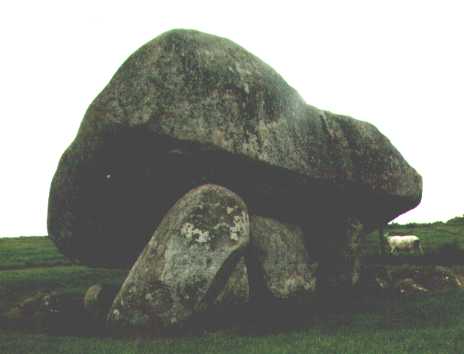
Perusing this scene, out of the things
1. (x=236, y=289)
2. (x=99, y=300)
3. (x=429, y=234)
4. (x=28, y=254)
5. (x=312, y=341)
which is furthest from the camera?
(x=28, y=254)

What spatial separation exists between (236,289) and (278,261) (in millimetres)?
2302

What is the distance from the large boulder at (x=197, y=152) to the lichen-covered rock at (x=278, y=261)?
36.8 inches

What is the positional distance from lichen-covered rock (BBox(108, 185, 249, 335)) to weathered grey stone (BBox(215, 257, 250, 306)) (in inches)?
6.0

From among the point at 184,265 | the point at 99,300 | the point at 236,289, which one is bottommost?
the point at 99,300

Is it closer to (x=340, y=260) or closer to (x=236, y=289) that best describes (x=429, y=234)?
(x=340, y=260)

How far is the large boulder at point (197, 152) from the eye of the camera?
1526cm

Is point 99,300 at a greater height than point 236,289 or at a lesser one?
lesser

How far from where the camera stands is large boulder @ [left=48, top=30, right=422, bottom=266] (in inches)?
601

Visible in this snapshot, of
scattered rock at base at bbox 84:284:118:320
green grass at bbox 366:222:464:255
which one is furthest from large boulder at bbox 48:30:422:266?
green grass at bbox 366:222:464:255

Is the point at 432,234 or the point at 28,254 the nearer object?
the point at 432,234

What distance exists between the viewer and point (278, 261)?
1644 cm

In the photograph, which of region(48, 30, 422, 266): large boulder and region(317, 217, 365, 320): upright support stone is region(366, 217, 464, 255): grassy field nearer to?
region(317, 217, 365, 320): upright support stone

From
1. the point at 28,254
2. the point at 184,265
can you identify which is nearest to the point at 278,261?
the point at 184,265

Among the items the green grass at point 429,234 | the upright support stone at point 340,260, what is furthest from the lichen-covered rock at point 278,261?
the green grass at point 429,234
